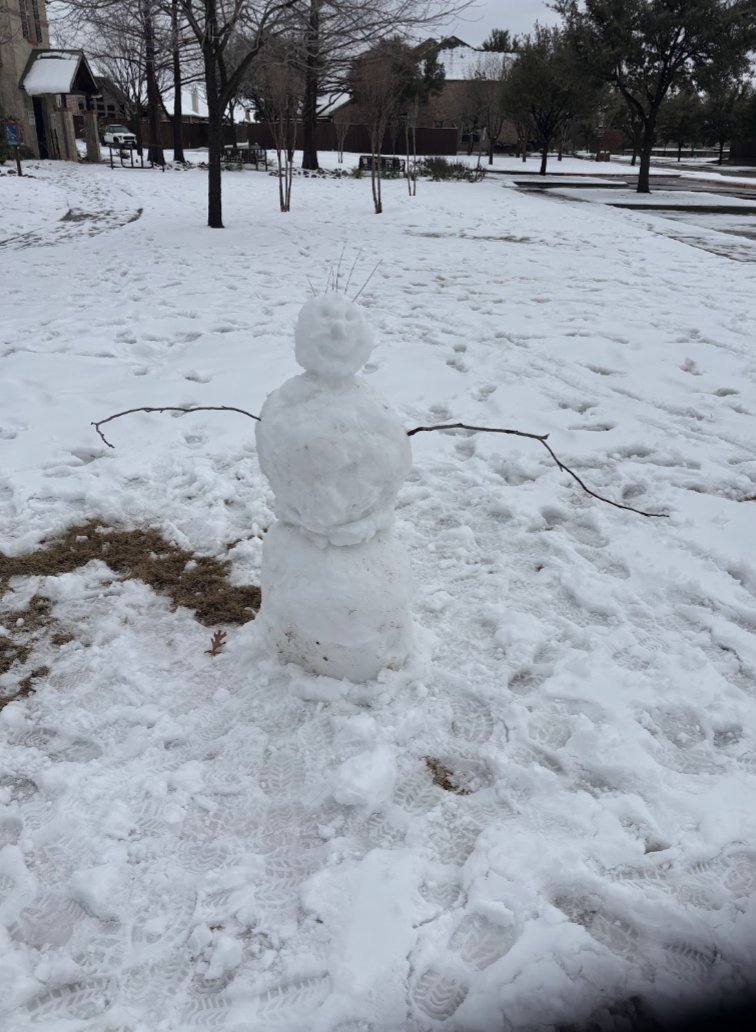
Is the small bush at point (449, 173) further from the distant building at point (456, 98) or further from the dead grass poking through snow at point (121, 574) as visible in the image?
the dead grass poking through snow at point (121, 574)

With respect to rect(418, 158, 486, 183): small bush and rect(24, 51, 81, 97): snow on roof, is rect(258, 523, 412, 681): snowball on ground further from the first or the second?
rect(24, 51, 81, 97): snow on roof

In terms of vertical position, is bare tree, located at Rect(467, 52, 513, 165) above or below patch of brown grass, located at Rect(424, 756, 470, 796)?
above

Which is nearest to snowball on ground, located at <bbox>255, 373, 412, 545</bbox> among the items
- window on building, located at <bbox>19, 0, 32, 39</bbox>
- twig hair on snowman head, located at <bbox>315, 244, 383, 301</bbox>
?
twig hair on snowman head, located at <bbox>315, 244, 383, 301</bbox>

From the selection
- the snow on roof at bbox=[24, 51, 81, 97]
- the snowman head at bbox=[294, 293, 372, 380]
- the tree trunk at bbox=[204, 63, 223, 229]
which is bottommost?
the snowman head at bbox=[294, 293, 372, 380]

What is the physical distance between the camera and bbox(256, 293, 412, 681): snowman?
211cm

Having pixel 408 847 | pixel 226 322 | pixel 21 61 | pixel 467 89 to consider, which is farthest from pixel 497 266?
pixel 467 89

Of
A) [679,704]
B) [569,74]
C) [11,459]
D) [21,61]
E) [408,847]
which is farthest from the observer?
[21,61]

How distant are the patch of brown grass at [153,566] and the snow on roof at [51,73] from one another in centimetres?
3083

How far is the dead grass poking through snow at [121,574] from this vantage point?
8.86ft

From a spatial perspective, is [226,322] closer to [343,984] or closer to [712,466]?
[712,466]

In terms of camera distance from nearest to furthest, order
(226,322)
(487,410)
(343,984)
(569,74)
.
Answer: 1. (343,984)
2. (487,410)
3. (226,322)
4. (569,74)

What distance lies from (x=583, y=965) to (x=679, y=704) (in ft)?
3.42

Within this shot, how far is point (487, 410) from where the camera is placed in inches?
193

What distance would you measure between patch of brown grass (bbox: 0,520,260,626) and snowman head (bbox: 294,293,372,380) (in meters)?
1.22
